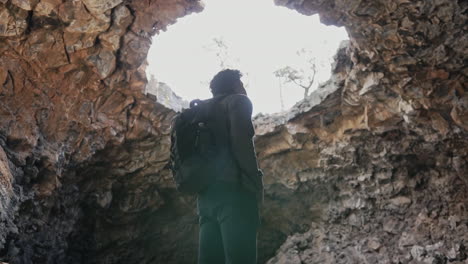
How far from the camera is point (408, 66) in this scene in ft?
15.5

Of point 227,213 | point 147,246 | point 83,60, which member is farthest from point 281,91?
point 227,213

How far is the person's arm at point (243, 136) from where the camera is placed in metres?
2.49

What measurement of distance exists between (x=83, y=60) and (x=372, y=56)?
4.23m

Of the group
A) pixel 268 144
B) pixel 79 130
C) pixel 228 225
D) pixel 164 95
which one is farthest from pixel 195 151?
pixel 164 95

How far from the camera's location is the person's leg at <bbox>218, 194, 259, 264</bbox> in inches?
90.7

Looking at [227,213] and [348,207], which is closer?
[227,213]

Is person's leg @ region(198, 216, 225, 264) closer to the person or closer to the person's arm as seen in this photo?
the person

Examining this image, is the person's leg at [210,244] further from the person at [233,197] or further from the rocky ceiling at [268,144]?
the rocky ceiling at [268,144]

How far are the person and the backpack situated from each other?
0.18 feet

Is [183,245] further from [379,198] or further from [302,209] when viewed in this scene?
[379,198]

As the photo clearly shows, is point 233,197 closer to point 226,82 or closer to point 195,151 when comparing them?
point 195,151

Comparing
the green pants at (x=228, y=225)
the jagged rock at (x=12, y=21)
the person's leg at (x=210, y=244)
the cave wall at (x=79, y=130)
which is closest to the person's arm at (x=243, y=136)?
the green pants at (x=228, y=225)

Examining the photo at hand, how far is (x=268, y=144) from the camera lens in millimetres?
6957

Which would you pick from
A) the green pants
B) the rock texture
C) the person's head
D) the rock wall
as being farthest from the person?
the rock texture
